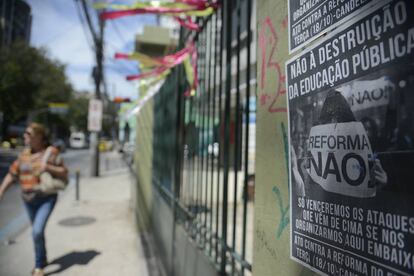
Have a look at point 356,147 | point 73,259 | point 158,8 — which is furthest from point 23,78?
point 356,147

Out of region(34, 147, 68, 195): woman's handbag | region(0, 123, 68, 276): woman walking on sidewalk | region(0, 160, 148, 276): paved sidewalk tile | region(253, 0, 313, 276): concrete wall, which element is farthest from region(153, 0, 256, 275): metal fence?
region(0, 123, 68, 276): woman walking on sidewalk

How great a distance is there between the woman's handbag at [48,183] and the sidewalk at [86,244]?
3.75 ft

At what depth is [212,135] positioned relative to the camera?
3.19 metres

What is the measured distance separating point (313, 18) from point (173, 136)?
349 centimetres

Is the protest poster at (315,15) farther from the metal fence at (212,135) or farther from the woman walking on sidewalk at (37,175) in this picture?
the woman walking on sidewalk at (37,175)

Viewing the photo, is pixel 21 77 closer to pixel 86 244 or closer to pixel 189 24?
pixel 86 244

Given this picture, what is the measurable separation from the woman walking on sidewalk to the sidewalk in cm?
52

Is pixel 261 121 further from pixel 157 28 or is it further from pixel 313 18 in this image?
pixel 157 28

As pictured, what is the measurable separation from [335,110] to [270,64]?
530mm

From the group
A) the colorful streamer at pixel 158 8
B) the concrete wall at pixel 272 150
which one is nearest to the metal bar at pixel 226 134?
the colorful streamer at pixel 158 8

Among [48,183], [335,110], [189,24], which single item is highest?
[189,24]

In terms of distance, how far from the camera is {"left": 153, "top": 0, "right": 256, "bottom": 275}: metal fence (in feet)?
8.30

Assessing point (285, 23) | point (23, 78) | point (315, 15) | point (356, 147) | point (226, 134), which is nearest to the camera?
point (356, 147)

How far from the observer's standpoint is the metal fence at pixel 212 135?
8.30ft
